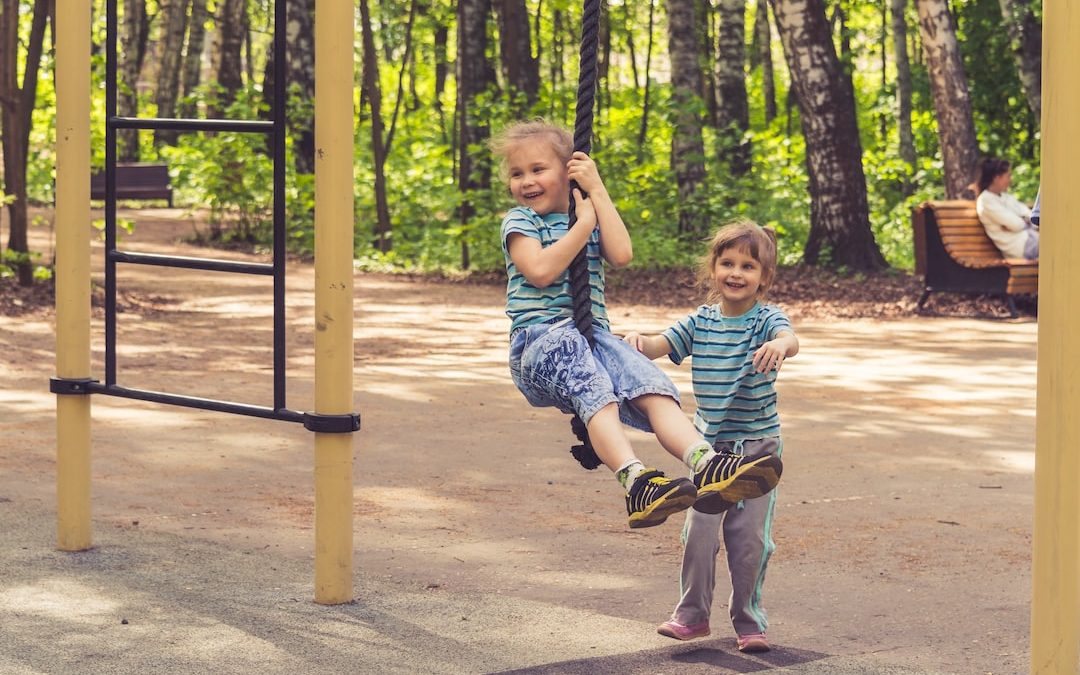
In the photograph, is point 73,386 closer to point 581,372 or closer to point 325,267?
point 325,267

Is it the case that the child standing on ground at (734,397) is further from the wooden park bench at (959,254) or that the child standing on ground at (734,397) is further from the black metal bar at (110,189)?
the wooden park bench at (959,254)

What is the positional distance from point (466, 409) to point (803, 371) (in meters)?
2.61

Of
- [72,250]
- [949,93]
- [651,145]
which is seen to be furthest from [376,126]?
[72,250]

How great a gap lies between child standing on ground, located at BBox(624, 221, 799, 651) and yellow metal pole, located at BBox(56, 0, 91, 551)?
7.29 ft

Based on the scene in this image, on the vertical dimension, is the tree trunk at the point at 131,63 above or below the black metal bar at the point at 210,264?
above

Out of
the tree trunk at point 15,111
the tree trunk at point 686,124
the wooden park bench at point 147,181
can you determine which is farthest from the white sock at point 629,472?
the wooden park bench at point 147,181

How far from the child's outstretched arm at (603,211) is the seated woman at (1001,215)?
949 centimetres

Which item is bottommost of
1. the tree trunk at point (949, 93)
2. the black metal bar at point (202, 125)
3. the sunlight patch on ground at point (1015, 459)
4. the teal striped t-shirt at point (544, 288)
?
the sunlight patch on ground at point (1015, 459)

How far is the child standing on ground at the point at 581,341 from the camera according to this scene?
4.02 meters

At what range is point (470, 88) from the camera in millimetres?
19562

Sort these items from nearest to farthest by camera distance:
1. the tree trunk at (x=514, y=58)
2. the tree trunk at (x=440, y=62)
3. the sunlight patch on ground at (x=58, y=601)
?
the sunlight patch on ground at (x=58, y=601), the tree trunk at (x=514, y=58), the tree trunk at (x=440, y=62)

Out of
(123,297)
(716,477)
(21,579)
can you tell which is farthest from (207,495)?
(123,297)

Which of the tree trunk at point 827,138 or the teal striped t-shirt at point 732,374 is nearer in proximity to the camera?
the teal striped t-shirt at point 732,374

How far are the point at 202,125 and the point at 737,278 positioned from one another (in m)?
1.87
